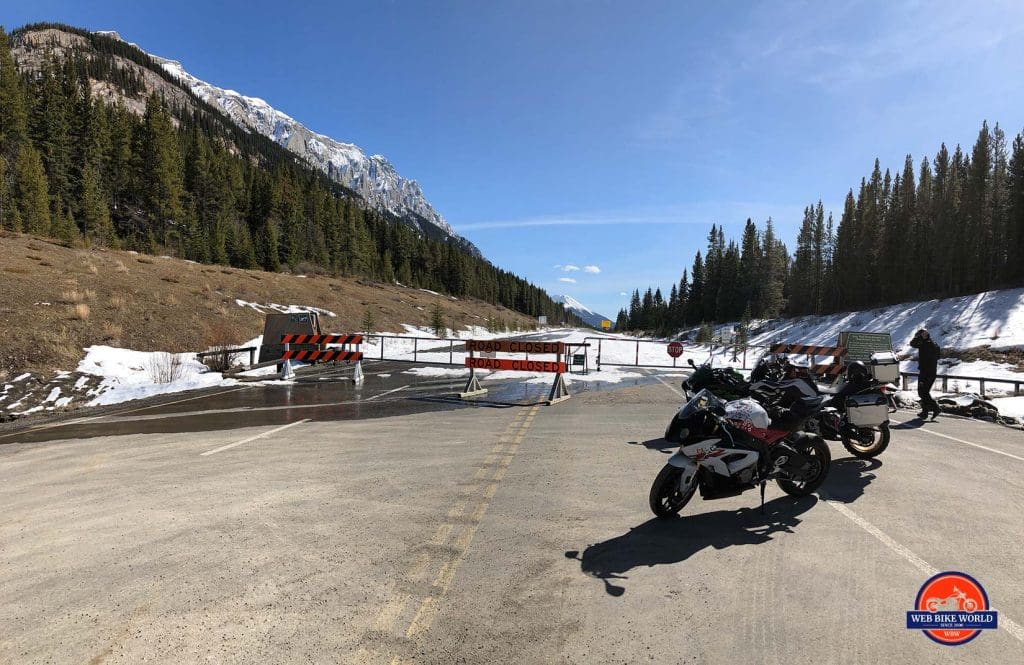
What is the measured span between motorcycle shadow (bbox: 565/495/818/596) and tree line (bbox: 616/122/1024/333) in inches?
2719

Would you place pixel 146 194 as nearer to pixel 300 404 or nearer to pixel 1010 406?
pixel 300 404


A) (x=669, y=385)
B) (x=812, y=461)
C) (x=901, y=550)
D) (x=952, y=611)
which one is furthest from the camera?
(x=669, y=385)

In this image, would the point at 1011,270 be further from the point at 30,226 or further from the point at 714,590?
the point at 30,226

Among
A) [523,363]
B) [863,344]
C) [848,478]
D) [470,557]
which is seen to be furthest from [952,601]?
[863,344]

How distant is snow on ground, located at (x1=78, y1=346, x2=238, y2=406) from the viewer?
12652 millimetres

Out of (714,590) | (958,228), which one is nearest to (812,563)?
(714,590)

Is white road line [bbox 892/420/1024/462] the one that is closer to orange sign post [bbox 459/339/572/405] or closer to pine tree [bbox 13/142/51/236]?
orange sign post [bbox 459/339/572/405]

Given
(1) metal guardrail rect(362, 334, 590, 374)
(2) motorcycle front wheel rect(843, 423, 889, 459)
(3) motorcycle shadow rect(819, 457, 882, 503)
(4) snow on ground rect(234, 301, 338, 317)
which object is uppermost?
(4) snow on ground rect(234, 301, 338, 317)

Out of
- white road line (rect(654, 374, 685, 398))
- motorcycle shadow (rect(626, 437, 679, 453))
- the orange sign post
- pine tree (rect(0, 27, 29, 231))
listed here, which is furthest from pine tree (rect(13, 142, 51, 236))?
motorcycle shadow (rect(626, 437, 679, 453))

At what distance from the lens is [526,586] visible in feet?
11.7

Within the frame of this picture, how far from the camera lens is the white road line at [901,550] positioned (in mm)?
3082

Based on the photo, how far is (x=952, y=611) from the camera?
3357 millimetres

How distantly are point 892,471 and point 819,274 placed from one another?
91875 mm

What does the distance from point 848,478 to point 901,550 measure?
231 cm
